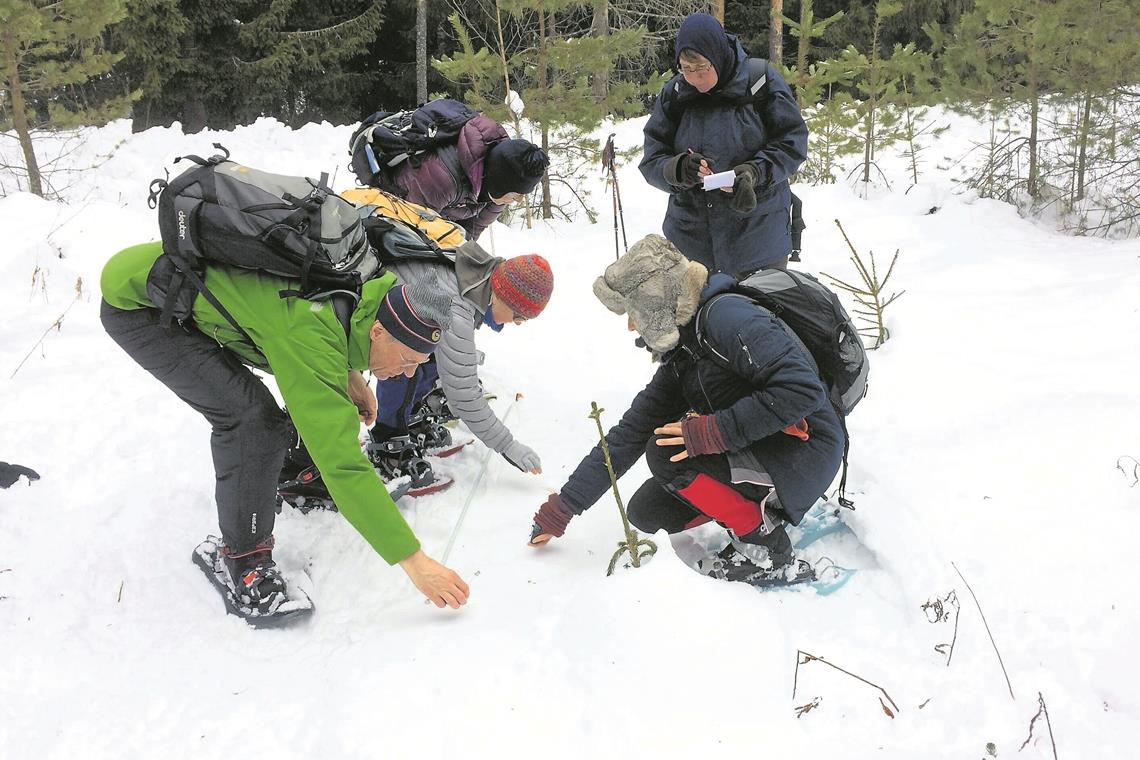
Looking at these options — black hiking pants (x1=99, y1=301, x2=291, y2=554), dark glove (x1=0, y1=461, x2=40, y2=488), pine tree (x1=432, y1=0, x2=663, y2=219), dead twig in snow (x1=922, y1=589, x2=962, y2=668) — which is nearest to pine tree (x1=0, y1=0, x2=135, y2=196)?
pine tree (x1=432, y1=0, x2=663, y2=219)

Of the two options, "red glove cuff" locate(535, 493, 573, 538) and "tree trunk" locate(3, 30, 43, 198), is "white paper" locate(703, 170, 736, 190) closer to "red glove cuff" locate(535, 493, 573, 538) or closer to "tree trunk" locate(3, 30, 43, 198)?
"red glove cuff" locate(535, 493, 573, 538)

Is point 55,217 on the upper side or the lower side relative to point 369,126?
lower

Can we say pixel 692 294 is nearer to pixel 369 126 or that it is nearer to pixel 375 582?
pixel 375 582

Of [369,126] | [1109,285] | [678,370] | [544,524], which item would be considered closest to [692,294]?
[678,370]

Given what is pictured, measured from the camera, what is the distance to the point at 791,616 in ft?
→ 8.27

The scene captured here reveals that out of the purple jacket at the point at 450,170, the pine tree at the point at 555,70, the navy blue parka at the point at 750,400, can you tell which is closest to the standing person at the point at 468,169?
the purple jacket at the point at 450,170

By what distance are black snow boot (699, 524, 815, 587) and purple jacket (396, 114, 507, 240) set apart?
6.86 feet

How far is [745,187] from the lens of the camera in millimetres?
3512

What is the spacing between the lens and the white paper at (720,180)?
3.52 metres

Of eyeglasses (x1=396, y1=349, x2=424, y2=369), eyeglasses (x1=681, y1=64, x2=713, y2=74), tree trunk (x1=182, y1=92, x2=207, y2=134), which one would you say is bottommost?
tree trunk (x1=182, y1=92, x2=207, y2=134)

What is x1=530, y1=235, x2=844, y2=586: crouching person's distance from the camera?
7.91ft

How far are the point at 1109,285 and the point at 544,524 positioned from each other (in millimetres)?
3787

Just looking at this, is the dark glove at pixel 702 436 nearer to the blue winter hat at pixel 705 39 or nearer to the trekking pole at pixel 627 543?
the trekking pole at pixel 627 543

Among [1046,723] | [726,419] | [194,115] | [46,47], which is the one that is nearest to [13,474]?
[726,419]
